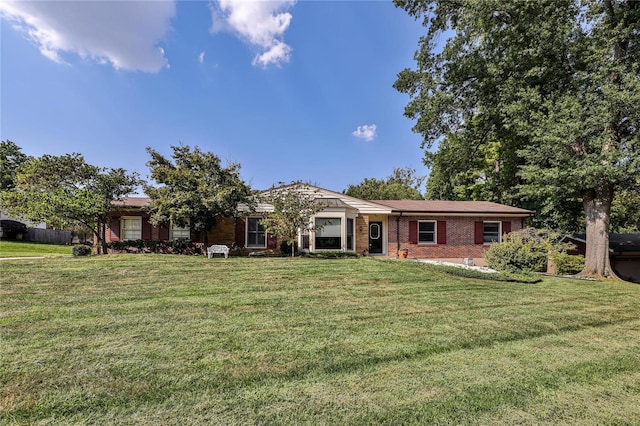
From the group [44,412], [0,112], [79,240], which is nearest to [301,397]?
[44,412]

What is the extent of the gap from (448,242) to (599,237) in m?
6.11

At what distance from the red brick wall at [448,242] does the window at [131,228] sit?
1303 centimetres

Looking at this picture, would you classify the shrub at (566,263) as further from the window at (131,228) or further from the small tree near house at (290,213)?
the window at (131,228)

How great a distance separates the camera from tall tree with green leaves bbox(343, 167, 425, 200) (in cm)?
4056

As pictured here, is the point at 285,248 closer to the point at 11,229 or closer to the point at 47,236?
the point at 47,236

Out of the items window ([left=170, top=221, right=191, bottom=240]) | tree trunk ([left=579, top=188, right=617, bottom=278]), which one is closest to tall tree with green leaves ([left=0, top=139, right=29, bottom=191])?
window ([left=170, top=221, right=191, bottom=240])

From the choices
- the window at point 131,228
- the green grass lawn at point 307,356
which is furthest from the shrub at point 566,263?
the window at point 131,228

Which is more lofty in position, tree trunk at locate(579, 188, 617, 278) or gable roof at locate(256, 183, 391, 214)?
gable roof at locate(256, 183, 391, 214)

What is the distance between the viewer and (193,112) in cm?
1684

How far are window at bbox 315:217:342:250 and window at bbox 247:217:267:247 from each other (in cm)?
288

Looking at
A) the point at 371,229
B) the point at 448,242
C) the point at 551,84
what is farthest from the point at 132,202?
the point at 551,84

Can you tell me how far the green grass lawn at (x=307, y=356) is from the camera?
8.01 ft

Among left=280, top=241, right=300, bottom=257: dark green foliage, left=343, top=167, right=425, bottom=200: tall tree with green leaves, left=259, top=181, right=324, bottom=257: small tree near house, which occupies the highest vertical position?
left=343, top=167, right=425, bottom=200: tall tree with green leaves

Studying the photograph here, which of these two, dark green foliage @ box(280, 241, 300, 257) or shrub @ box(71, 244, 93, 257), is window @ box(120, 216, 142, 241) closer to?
shrub @ box(71, 244, 93, 257)
